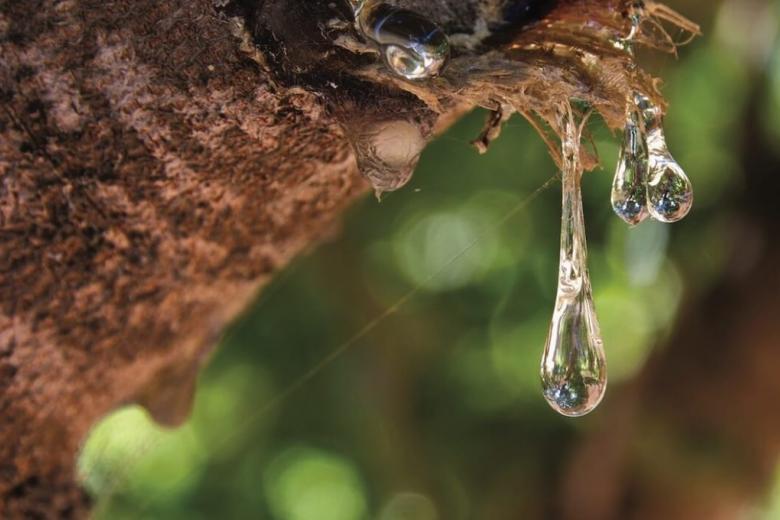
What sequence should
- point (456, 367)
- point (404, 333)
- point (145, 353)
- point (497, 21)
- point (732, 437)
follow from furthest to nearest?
point (456, 367) → point (404, 333) → point (732, 437) → point (145, 353) → point (497, 21)

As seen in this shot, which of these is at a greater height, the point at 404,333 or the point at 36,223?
the point at 36,223

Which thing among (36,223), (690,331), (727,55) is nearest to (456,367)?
(690,331)

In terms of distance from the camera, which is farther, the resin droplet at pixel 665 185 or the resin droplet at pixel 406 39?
the resin droplet at pixel 665 185

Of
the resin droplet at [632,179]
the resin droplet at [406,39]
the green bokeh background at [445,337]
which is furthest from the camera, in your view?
the green bokeh background at [445,337]

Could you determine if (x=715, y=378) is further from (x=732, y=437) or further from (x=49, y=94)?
(x=49, y=94)

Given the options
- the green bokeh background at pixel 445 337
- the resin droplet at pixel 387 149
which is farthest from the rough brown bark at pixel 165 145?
the green bokeh background at pixel 445 337

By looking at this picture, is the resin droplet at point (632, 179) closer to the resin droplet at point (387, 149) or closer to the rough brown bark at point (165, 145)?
the rough brown bark at point (165, 145)

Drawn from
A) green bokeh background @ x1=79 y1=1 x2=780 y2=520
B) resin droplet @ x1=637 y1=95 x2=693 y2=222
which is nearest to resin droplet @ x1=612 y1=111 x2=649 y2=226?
resin droplet @ x1=637 y1=95 x2=693 y2=222
